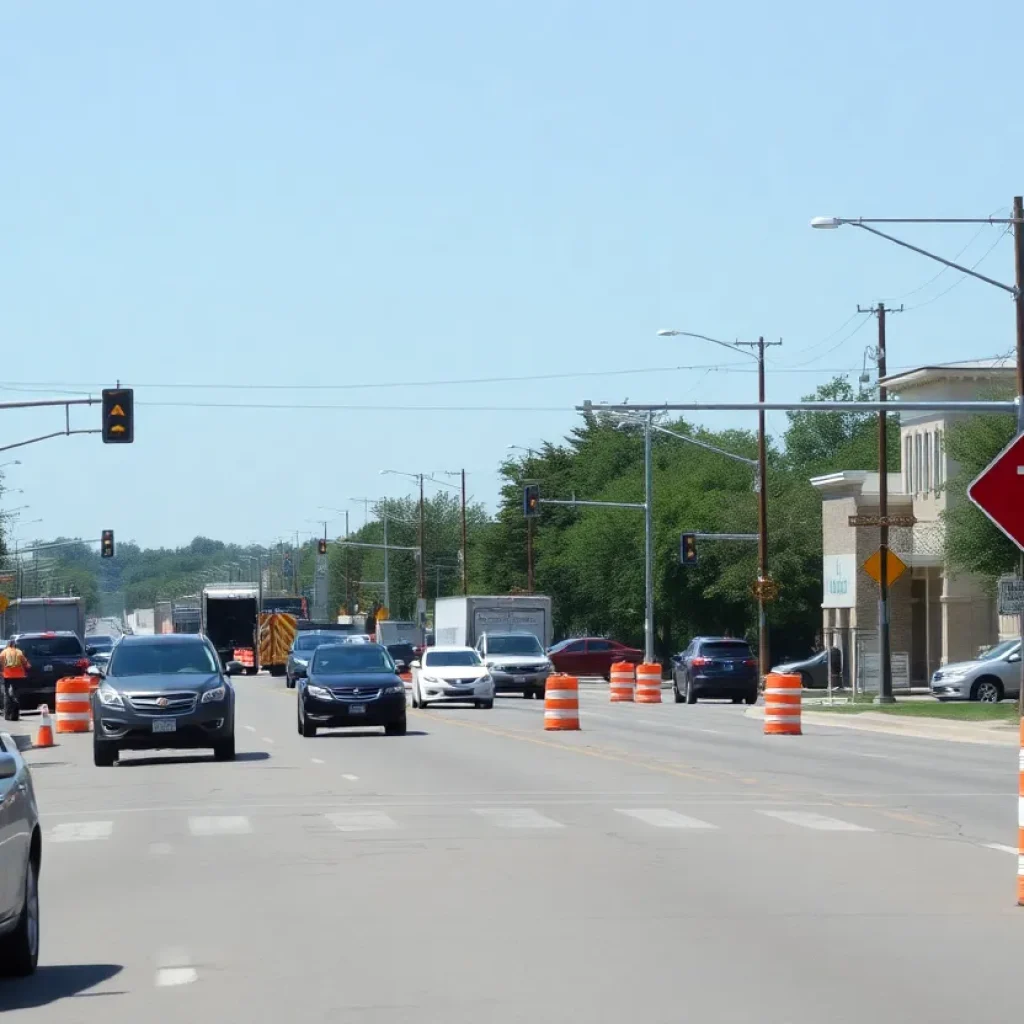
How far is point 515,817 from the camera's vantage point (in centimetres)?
1938

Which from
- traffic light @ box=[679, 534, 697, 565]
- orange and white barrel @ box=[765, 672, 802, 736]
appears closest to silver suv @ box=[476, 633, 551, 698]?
traffic light @ box=[679, 534, 697, 565]

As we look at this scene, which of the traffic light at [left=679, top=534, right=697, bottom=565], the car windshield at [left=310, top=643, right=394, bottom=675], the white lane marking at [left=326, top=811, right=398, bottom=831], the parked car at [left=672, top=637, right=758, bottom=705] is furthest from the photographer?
the traffic light at [left=679, top=534, right=697, bottom=565]

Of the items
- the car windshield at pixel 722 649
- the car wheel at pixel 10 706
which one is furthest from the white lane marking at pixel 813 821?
the car windshield at pixel 722 649

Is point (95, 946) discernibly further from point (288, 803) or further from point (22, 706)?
point (22, 706)

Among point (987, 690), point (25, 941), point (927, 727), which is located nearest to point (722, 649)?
point (987, 690)

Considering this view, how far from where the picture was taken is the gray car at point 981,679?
163 ft

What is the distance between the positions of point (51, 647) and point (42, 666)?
608 millimetres

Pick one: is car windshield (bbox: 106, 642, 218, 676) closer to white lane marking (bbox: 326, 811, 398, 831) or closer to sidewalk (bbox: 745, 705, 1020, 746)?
white lane marking (bbox: 326, 811, 398, 831)

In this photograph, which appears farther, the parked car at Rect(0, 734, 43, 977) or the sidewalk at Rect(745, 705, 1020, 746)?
the sidewalk at Rect(745, 705, 1020, 746)

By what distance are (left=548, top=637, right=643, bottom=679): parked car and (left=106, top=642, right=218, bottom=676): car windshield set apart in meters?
47.6

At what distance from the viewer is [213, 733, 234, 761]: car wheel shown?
28.6 m

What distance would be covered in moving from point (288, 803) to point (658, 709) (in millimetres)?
30847

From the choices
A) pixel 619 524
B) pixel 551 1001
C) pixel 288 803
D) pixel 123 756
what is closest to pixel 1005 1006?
pixel 551 1001

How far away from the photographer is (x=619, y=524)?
A: 3858 inches
